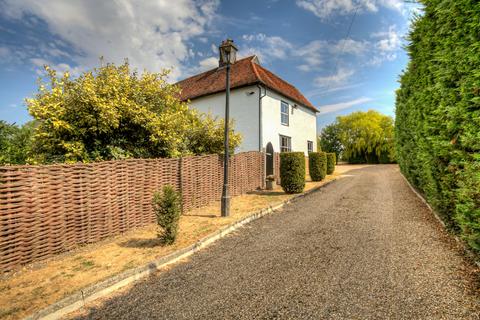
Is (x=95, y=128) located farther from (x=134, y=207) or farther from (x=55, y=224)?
(x=55, y=224)

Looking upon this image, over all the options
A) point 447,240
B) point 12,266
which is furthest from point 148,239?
point 447,240

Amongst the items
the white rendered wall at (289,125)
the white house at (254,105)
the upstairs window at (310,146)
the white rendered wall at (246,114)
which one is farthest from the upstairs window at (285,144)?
the upstairs window at (310,146)

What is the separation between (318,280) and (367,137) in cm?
4449

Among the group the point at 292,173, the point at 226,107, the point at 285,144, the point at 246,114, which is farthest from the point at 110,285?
the point at 285,144

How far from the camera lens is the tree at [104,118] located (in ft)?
20.5

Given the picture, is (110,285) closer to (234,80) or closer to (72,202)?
(72,202)

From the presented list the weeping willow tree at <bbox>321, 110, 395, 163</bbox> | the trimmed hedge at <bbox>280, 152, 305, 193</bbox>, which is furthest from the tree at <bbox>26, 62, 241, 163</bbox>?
the weeping willow tree at <bbox>321, 110, 395, 163</bbox>

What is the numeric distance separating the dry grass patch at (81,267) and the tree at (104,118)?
2.57 meters

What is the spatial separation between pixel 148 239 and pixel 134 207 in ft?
4.00

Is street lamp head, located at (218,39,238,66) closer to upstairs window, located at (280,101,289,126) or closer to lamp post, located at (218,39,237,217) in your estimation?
lamp post, located at (218,39,237,217)

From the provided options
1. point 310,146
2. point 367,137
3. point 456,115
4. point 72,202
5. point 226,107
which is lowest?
point 72,202

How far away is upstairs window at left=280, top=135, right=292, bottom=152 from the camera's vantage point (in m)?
18.0

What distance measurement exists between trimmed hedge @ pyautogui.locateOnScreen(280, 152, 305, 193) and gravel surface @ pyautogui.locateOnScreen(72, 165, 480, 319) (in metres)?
5.35

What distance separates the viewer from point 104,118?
6.48 metres
